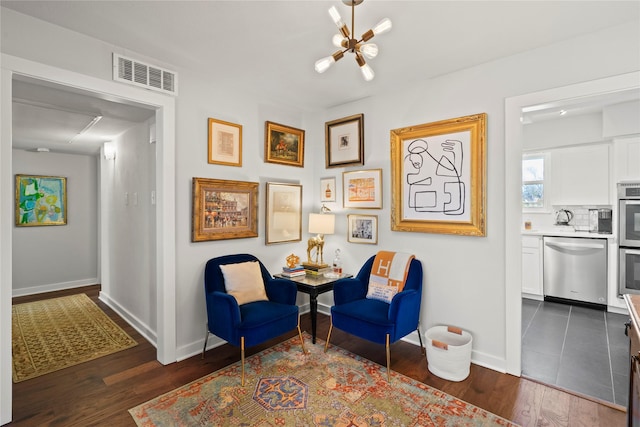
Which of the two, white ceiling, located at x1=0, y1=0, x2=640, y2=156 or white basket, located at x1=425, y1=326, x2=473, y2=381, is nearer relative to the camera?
white ceiling, located at x1=0, y1=0, x2=640, y2=156

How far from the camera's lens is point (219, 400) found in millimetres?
2227

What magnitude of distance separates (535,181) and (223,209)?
4.89 meters

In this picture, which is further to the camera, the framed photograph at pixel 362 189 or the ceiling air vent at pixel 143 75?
the framed photograph at pixel 362 189

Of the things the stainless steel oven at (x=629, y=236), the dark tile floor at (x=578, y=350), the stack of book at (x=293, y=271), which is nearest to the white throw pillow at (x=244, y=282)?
the stack of book at (x=293, y=271)

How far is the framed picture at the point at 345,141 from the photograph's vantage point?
143 inches

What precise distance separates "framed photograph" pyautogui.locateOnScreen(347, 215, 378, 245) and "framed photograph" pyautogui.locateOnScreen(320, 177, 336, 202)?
1.25 ft

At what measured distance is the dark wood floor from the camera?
2049 mm

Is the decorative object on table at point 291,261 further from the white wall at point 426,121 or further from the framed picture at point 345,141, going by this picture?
the framed picture at point 345,141

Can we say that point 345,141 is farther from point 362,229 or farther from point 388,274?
point 388,274

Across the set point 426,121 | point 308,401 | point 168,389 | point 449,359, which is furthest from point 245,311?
point 426,121

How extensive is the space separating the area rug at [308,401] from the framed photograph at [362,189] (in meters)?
1.71

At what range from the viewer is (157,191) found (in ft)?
9.27

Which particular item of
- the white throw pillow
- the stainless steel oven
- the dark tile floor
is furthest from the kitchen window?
the white throw pillow

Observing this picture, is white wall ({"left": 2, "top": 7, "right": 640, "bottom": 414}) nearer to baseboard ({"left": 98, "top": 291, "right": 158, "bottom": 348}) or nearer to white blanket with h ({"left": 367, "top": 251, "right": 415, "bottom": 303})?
white blanket with h ({"left": 367, "top": 251, "right": 415, "bottom": 303})
